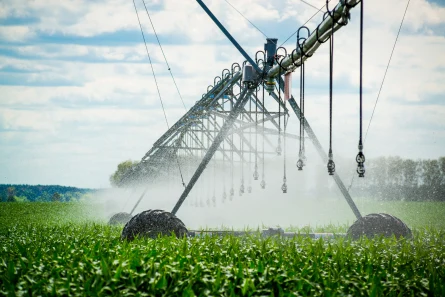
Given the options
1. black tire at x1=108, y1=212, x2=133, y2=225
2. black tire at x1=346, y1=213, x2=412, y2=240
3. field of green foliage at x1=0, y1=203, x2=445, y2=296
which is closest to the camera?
field of green foliage at x1=0, y1=203, x2=445, y2=296

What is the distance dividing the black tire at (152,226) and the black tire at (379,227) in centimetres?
315

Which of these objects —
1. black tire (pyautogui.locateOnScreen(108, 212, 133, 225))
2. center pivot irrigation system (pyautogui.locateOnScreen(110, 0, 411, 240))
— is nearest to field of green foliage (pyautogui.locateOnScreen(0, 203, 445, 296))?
center pivot irrigation system (pyautogui.locateOnScreen(110, 0, 411, 240))

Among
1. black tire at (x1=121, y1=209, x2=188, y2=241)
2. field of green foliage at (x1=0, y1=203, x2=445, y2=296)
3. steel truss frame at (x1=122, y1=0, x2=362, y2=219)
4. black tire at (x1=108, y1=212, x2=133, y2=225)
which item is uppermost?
steel truss frame at (x1=122, y1=0, x2=362, y2=219)

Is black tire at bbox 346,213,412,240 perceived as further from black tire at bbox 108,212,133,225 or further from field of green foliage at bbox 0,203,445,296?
black tire at bbox 108,212,133,225

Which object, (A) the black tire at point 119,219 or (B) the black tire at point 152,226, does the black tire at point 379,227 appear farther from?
(A) the black tire at point 119,219

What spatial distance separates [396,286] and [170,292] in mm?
2308

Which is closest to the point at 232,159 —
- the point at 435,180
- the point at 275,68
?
the point at 275,68

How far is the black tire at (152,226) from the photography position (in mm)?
10875

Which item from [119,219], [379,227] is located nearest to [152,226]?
[379,227]

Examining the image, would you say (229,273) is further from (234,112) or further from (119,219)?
(119,219)

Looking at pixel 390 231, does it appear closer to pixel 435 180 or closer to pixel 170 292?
pixel 170 292

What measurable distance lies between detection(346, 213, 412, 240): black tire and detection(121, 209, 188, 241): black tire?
10.3 feet

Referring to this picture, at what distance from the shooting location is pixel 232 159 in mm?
22047

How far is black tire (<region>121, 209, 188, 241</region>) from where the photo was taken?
35.7 ft
